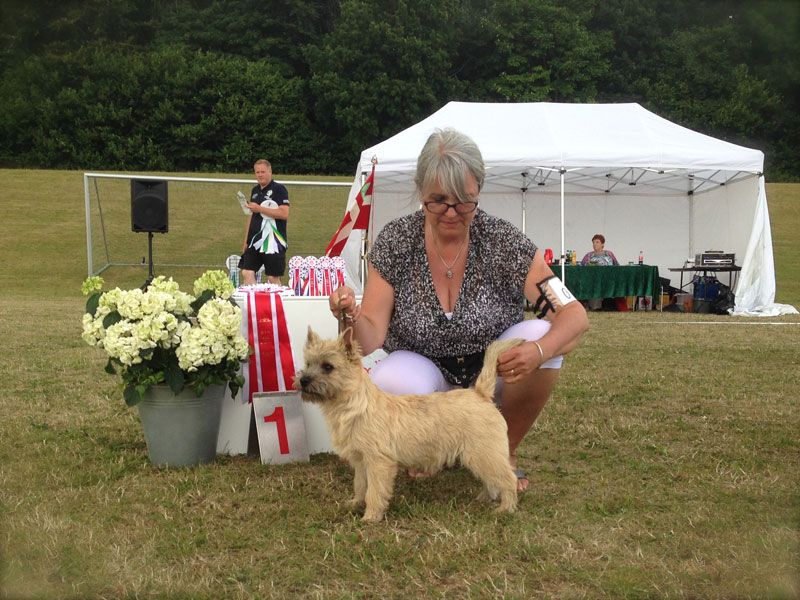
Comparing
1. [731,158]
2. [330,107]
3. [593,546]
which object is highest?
[330,107]

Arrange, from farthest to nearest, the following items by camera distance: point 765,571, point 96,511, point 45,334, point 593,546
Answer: point 45,334 → point 96,511 → point 593,546 → point 765,571

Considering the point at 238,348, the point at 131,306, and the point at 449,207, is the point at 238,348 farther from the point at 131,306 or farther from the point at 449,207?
the point at 449,207

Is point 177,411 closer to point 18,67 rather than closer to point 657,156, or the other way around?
point 18,67

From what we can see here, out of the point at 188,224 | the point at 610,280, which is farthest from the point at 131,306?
the point at 188,224

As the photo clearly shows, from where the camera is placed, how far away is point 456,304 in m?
2.70

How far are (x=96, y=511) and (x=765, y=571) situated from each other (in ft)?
6.80

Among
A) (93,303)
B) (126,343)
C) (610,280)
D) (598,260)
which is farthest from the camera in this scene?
(598,260)

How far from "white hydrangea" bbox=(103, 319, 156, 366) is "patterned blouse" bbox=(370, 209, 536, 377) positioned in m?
0.96

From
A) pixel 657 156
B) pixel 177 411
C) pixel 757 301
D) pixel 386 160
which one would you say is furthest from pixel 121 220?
pixel 177 411

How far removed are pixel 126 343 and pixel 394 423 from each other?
3.68 ft

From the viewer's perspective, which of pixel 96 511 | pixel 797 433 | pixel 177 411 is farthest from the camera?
pixel 797 433

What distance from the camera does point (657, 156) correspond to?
9602 millimetres

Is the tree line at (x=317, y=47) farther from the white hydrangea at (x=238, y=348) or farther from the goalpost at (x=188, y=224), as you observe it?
the goalpost at (x=188, y=224)

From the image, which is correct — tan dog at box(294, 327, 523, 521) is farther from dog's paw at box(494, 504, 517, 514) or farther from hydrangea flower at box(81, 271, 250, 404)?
hydrangea flower at box(81, 271, 250, 404)
